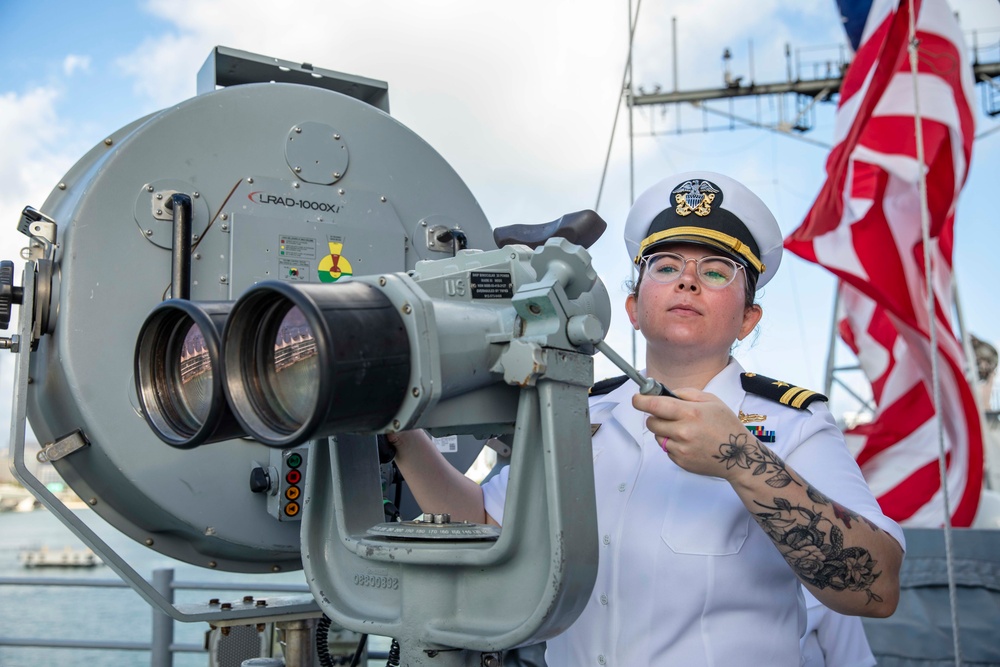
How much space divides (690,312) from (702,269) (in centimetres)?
8

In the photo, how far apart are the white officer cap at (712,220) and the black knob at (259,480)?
96 cm

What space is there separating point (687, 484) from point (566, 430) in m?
0.39

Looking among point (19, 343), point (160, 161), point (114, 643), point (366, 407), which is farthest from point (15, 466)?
point (114, 643)

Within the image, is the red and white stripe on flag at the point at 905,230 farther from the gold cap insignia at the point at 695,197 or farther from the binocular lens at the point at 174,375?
the binocular lens at the point at 174,375

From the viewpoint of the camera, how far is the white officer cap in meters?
1.45

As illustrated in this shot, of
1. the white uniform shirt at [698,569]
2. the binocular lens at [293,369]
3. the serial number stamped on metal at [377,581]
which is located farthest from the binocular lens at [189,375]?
the white uniform shirt at [698,569]

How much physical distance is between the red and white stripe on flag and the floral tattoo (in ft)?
11.1

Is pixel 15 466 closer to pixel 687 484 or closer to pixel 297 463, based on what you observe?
pixel 297 463

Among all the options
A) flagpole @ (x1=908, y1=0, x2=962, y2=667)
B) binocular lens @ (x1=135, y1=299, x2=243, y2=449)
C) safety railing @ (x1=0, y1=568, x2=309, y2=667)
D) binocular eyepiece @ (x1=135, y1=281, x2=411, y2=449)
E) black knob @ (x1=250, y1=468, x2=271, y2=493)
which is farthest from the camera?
safety railing @ (x1=0, y1=568, x2=309, y2=667)

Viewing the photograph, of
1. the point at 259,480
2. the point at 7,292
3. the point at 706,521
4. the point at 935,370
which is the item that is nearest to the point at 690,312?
the point at 706,521

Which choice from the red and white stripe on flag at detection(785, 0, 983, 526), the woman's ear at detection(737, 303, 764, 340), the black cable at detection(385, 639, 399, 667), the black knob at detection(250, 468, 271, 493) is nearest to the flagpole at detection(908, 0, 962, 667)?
the woman's ear at detection(737, 303, 764, 340)

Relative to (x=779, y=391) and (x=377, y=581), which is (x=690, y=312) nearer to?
(x=779, y=391)

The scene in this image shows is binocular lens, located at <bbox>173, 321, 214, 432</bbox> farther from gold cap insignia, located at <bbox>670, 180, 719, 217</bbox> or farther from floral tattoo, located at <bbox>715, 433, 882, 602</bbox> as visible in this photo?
gold cap insignia, located at <bbox>670, 180, 719, 217</bbox>

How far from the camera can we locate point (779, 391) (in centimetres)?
148
